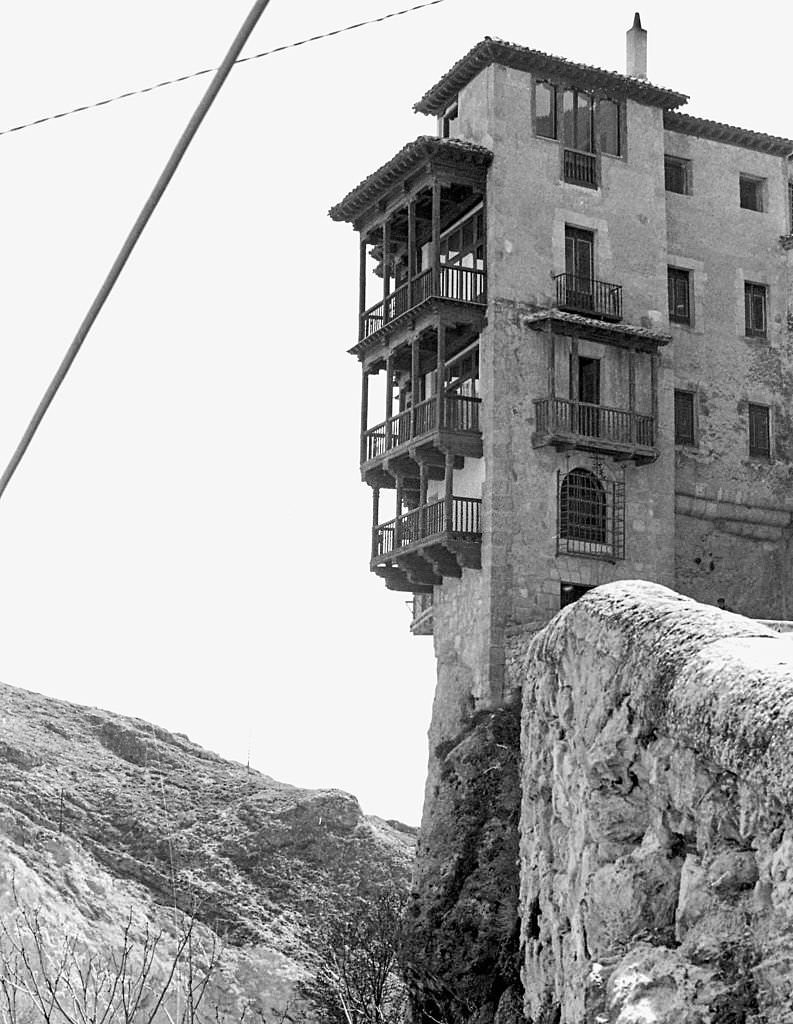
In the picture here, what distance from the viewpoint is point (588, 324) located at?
34.7 metres

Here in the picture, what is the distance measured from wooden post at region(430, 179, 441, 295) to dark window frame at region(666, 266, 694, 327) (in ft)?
19.9

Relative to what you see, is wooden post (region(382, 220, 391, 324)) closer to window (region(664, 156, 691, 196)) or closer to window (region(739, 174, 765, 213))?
window (region(664, 156, 691, 196))

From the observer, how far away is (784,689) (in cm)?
855

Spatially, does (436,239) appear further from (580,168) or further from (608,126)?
(608,126)

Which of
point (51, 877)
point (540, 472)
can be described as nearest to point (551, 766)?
point (540, 472)

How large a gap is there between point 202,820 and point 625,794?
3193 centimetres

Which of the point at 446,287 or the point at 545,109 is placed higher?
the point at 545,109

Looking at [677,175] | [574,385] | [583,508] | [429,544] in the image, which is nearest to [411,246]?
[574,385]

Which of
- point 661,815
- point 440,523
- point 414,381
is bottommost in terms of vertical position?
point 661,815

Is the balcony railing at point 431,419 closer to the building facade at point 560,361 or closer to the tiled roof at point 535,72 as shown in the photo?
the building facade at point 560,361

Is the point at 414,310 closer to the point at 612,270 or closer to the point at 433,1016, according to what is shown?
the point at 612,270

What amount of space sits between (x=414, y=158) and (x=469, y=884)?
47.1 ft

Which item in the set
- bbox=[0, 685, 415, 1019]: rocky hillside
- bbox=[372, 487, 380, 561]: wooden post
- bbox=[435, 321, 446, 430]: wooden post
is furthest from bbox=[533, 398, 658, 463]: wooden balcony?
bbox=[0, 685, 415, 1019]: rocky hillside

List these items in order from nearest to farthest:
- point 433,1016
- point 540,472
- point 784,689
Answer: point 784,689, point 433,1016, point 540,472
